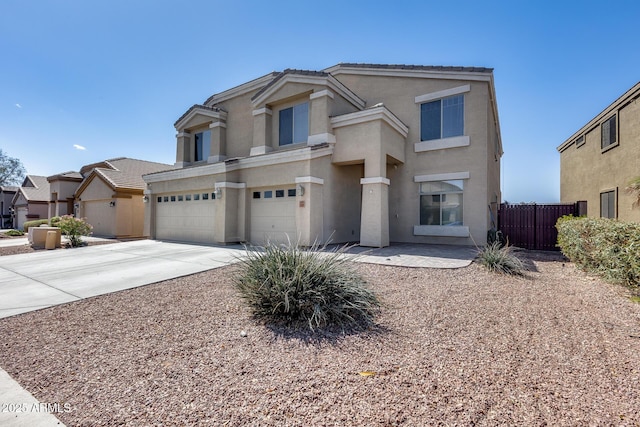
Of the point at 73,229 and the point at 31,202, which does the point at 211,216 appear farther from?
the point at 31,202

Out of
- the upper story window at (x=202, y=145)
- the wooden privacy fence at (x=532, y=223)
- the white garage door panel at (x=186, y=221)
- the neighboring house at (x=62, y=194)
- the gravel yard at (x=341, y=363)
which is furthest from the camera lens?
the neighboring house at (x=62, y=194)

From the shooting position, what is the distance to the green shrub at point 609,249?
18.4 feet

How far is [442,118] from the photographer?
1334 centimetres

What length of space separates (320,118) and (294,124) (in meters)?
2.23

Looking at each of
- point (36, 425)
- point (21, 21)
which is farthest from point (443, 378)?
point (21, 21)

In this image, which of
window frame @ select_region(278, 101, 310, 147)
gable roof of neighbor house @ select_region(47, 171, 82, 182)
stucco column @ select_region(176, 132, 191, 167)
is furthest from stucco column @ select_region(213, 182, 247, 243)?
gable roof of neighbor house @ select_region(47, 171, 82, 182)

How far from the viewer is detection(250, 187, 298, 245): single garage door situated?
12234 mm

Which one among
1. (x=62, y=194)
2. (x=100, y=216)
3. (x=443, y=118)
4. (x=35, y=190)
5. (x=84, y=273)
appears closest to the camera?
(x=84, y=273)

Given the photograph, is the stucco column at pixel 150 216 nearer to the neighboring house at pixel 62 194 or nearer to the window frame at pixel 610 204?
the neighboring house at pixel 62 194

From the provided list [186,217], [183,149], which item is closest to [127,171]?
[183,149]

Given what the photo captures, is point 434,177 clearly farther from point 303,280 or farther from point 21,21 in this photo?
point 21,21

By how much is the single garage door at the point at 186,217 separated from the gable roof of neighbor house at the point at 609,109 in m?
19.9

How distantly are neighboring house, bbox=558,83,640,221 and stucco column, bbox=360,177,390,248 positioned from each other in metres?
10.9

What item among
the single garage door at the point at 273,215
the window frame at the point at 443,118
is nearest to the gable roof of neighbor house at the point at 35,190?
the single garage door at the point at 273,215
